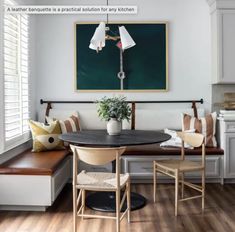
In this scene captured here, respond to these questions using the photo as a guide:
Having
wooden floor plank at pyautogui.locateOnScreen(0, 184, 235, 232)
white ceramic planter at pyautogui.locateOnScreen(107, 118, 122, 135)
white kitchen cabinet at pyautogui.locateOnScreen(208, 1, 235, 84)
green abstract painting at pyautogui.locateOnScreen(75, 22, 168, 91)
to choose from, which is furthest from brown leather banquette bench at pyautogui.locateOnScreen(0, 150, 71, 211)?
white kitchen cabinet at pyautogui.locateOnScreen(208, 1, 235, 84)

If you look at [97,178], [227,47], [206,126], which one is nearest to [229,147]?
[206,126]

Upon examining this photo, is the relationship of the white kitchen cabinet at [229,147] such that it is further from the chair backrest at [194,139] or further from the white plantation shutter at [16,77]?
the white plantation shutter at [16,77]

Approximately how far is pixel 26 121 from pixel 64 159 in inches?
30.5

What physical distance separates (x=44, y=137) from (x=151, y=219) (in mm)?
1653

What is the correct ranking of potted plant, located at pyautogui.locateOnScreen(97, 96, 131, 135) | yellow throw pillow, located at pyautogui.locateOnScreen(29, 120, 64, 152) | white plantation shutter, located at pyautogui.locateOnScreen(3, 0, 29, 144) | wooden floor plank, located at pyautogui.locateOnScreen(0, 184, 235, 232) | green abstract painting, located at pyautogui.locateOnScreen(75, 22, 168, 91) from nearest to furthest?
wooden floor plank, located at pyautogui.locateOnScreen(0, 184, 235, 232) < potted plant, located at pyautogui.locateOnScreen(97, 96, 131, 135) < white plantation shutter, located at pyautogui.locateOnScreen(3, 0, 29, 144) < yellow throw pillow, located at pyautogui.locateOnScreen(29, 120, 64, 152) < green abstract painting, located at pyautogui.locateOnScreen(75, 22, 168, 91)

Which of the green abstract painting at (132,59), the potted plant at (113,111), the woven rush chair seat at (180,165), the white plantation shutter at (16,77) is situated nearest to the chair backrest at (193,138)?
the woven rush chair seat at (180,165)

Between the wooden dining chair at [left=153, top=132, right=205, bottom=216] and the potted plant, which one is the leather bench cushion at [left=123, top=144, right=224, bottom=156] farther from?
the potted plant

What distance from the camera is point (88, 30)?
461 centimetres

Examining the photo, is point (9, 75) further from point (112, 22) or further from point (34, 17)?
point (112, 22)

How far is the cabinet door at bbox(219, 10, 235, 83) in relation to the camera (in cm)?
429

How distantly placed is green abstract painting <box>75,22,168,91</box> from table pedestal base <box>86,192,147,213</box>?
166 centimetres

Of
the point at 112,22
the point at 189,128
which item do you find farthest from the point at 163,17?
the point at 189,128

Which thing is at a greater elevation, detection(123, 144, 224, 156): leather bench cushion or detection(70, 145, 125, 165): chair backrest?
A: detection(70, 145, 125, 165): chair backrest

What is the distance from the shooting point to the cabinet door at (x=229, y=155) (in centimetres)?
405
